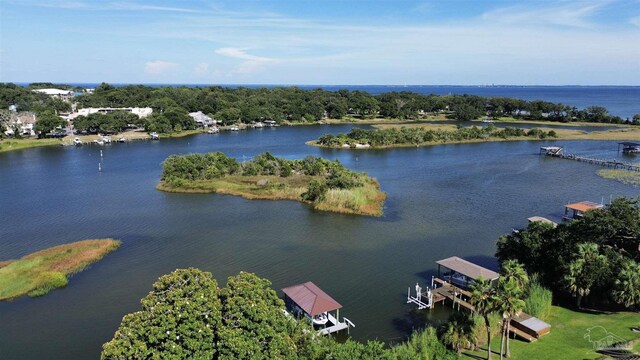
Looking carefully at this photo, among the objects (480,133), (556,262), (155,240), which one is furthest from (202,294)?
(480,133)

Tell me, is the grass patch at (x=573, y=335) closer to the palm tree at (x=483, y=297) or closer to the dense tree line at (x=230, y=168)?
the palm tree at (x=483, y=297)

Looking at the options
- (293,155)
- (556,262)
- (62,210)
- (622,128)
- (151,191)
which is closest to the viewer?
(556,262)

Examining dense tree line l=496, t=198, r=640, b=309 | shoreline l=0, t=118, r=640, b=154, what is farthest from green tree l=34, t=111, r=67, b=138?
dense tree line l=496, t=198, r=640, b=309

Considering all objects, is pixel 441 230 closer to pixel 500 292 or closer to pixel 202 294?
pixel 500 292

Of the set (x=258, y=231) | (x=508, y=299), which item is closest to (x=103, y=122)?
(x=258, y=231)

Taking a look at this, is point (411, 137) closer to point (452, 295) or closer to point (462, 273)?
point (462, 273)

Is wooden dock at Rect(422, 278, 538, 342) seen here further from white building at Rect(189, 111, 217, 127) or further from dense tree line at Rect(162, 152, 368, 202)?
white building at Rect(189, 111, 217, 127)
